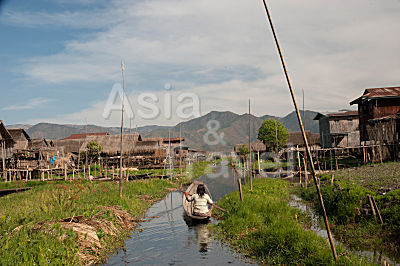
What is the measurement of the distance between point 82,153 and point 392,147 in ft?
139

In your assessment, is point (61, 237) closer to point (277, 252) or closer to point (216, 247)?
point (216, 247)

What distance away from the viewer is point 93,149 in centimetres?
4706

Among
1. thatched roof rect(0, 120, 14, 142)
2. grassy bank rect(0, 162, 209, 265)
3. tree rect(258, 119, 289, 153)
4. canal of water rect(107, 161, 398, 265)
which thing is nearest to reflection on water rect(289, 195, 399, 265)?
canal of water rect(107, 161, 398, 265)

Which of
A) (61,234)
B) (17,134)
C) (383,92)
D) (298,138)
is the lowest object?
(61,234)

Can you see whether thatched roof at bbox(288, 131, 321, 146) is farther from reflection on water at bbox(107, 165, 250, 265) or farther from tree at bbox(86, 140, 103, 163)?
reflection on water at bbox(107, 165, 250, 265)

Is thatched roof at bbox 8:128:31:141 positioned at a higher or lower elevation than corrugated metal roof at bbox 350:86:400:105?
lower

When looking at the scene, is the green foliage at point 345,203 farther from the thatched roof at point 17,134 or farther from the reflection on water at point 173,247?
the thatched roof at point 17,134

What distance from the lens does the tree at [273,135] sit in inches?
2603

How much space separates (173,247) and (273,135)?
60632 millimetres

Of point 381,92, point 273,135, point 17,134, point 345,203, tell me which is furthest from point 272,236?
point 273,135

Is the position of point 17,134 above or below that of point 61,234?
above

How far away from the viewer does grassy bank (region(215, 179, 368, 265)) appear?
7386 mm

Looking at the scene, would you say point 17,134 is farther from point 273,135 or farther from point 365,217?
point 273,135

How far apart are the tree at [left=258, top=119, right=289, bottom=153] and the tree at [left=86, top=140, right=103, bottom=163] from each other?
3451cm
